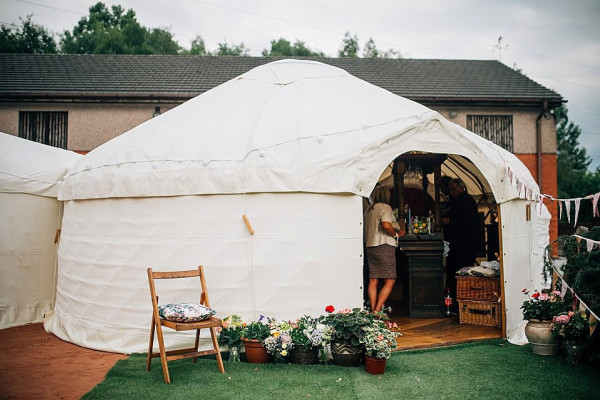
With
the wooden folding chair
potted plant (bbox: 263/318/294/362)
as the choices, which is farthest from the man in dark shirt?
the wooden folding chair

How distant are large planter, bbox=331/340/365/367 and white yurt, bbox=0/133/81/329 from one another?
4.77 m

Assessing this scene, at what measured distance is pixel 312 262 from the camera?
5434mm

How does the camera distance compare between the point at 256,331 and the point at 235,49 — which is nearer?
the point at 256,331

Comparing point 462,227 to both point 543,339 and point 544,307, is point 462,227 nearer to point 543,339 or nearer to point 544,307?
point 544,307

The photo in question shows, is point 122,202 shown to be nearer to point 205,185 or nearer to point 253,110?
point 205,185

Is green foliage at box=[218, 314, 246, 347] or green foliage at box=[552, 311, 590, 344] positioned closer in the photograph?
green foliage at box=[552, 311, 590, 344]

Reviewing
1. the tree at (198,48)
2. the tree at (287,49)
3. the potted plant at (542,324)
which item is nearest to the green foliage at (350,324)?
the potted plant at (542,324)

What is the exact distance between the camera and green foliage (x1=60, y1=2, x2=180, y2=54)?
27.0 metres

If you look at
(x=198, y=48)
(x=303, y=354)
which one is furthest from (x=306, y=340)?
(x=198, y=48)

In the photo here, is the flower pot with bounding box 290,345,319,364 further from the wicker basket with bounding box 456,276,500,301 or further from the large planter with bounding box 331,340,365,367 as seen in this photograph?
the wicker basket with bounding box 456,276,500,301

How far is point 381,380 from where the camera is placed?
15.1ft

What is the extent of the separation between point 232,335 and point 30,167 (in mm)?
4286

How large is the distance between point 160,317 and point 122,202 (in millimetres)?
1618

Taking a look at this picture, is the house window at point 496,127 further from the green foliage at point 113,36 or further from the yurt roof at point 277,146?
the green foliage at point 113,36
